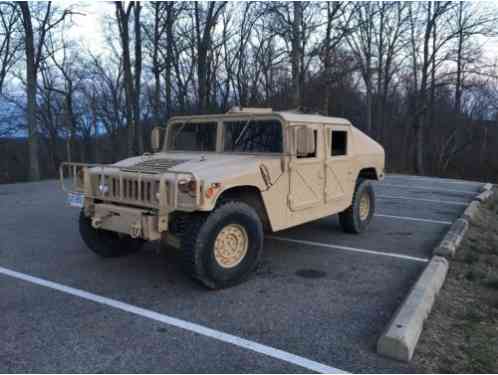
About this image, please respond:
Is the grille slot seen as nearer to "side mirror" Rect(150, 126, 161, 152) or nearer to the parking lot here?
the parking lot

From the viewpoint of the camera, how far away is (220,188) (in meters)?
3.97

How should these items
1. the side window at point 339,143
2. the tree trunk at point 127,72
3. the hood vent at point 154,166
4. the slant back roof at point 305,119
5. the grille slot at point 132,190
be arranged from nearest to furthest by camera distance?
the grille slot at point 132,190
the hood vent at point 154,166
the slant back roof at point 305,119
the side window at point 339,143
the tree trunk at point 127,72

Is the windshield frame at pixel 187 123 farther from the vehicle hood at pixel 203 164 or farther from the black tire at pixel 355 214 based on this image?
the black tire at pixel 355 214

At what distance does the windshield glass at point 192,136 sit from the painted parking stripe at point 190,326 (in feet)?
7.72

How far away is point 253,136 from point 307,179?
34.8 inches

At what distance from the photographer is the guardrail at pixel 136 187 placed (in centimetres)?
384

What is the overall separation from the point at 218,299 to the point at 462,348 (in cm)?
211

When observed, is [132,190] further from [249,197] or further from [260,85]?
[260,85]

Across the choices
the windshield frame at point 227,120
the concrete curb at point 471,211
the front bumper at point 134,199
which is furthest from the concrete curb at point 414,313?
the concrete curb at point 471,211

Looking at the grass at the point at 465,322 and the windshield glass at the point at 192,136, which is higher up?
the windshield glass at the point at 192,136

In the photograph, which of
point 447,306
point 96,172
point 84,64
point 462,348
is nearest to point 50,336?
point 96,172

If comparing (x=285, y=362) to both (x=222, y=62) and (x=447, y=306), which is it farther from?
(x=222, y=62)

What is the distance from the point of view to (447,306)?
148 inches

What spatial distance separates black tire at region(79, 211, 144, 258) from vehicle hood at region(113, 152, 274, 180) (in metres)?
0.88
